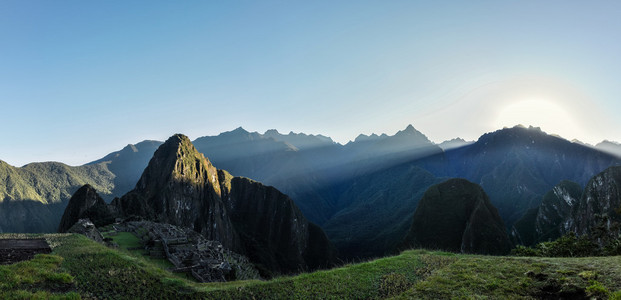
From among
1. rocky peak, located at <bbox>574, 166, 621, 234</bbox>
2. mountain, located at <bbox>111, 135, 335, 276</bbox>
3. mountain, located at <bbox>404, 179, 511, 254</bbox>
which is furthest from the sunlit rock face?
rocky peak, located at <bbox>574, 166, 621, 234</bbox>

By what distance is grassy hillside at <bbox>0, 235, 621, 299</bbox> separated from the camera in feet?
39.3

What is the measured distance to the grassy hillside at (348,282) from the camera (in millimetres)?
11992

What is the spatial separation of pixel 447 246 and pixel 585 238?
3891 inches

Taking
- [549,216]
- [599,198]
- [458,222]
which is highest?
[599,198]

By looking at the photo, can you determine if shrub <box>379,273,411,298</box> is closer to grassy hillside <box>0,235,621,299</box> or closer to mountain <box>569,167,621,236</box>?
grassy hillside <box>0,235,621,299</box>

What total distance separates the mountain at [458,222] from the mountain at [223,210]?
5203 cm

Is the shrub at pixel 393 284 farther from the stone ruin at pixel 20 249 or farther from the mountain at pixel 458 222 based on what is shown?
the mountain at pixel 458 222

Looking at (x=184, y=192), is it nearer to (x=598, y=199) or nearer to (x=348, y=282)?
(x=348, y=282)

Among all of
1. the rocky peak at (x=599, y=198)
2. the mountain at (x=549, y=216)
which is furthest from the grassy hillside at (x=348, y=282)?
the mountain at (x=549, y=216)

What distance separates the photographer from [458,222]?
12825 cm

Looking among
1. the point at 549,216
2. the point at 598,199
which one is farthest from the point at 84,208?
the point at 549,216

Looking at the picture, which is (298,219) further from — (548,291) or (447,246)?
(548,291)

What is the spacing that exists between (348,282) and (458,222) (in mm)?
132269

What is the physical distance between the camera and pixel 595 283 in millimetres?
11297
